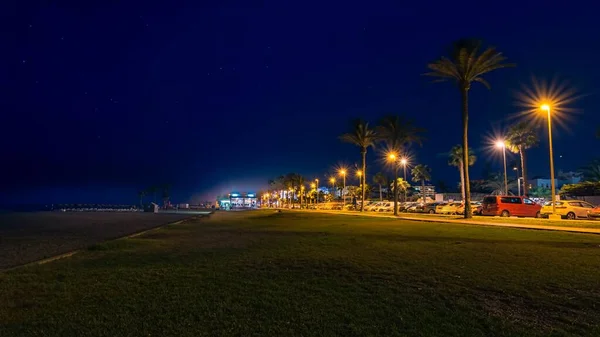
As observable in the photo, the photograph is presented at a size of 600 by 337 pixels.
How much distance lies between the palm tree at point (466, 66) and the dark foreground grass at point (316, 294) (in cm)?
2509

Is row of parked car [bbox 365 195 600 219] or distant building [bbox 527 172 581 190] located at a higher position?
distant building [bbox 527 172 581 190]

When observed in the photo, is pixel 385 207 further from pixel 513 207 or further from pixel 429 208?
pixel 513 207

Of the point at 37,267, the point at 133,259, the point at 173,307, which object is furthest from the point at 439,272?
the point at 37,267

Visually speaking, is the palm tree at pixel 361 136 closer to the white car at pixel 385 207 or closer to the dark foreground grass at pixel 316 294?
the white car at pixel 385 207

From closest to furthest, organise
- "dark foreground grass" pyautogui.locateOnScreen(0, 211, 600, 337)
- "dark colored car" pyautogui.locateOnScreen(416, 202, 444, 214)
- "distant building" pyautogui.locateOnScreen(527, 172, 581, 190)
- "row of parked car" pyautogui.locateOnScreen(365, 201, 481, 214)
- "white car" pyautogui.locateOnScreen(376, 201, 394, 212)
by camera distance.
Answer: "dark foreground grass" pyautogui.locateOnScreen(0, 211, 600, 337) < "row of parked car" pyautogui.locateOnScreen(365, 201, 481, 214) < "dark colored car" pyautogui.locateOnScreen(416, 202, 444, 214) < "white car" pyautogui.locateOnScreen(376, 201, 394, 212) < "distant building" pyautogui.locateOnScreen(527, 172, 581, 190)

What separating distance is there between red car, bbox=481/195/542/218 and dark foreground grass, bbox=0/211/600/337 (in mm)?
26527

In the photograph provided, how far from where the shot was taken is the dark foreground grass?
6980mm

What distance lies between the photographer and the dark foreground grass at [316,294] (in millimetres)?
6980

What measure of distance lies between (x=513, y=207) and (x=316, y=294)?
36.3 meters

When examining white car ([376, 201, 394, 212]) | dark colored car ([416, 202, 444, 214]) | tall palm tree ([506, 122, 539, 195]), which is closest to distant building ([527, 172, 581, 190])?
tall palm tree ([506, 122, 539, 195])

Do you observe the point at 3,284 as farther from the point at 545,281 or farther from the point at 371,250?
the point at 545,281

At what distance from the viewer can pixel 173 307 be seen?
820 cm

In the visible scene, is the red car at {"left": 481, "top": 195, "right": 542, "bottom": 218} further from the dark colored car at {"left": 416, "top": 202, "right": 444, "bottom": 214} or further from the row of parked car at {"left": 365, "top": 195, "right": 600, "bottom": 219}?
the dark colored car at {"left": 416, "top": 202, "right": 444, "bottom": 214}

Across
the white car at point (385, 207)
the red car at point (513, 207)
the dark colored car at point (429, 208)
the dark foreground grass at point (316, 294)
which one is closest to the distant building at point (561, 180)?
the white car at point (385, 207)
